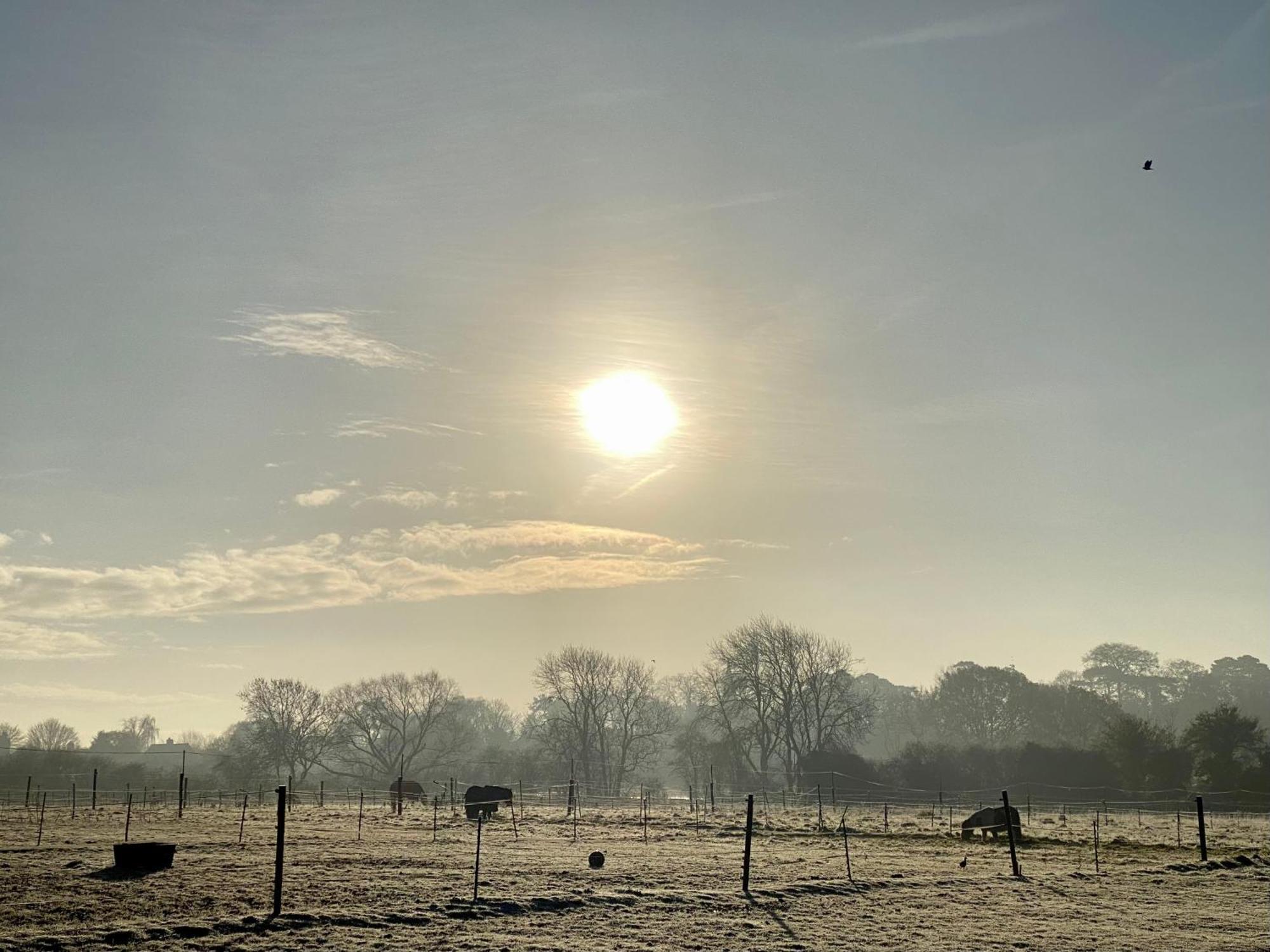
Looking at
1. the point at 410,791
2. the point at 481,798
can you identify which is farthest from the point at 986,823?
the point at 410,791

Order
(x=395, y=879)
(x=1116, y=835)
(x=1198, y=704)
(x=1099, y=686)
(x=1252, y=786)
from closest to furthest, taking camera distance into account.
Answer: (x=395, y=879), (x=1116, y=835), (x=1252, y=786), (x=1198, y=704), (x=1099, y=686)

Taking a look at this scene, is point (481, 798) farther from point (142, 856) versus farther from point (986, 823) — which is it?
point (142, 856)

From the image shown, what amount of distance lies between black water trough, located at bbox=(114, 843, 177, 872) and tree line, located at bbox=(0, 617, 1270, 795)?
2123 inches

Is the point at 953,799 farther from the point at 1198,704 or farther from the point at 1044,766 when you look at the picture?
the point at 1198,704

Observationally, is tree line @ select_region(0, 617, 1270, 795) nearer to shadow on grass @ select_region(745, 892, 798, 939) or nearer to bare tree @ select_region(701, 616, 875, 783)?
bare tree @ select_region(701, 616, 875, 783)

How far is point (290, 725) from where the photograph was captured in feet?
333

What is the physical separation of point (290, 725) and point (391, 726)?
1136 centimetres

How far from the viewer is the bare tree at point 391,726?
4183 inches

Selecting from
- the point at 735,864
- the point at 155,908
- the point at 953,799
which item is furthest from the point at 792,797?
the point at 155,908

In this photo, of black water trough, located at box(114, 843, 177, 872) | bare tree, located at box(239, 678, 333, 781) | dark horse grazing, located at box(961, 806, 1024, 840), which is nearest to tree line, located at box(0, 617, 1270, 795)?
bare tree, located at box(239, 678, 333, 781)

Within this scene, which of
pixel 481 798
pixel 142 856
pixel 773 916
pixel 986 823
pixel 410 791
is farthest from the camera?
pixel 410 791

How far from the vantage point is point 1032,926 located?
2355cm

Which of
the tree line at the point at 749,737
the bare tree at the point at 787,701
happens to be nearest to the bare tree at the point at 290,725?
the tree line at the point at 749,737

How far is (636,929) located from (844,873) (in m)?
11.8
